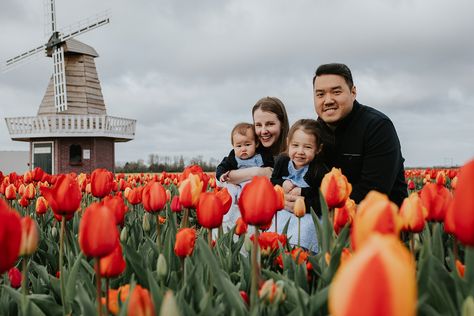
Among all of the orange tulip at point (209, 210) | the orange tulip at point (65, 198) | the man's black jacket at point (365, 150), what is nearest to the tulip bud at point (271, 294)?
the orange tulip at point (209, 210)

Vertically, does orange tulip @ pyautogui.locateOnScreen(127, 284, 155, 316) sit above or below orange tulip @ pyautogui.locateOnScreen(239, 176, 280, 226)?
below

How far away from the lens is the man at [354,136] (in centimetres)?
327

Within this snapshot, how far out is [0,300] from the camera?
1618mm

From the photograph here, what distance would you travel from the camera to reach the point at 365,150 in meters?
3.39

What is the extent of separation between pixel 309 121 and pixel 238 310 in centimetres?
257

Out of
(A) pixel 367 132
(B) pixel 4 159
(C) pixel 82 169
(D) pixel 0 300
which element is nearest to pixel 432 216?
(D) pixel 0 300

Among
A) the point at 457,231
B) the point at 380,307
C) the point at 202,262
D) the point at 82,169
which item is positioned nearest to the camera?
the point at 380,307

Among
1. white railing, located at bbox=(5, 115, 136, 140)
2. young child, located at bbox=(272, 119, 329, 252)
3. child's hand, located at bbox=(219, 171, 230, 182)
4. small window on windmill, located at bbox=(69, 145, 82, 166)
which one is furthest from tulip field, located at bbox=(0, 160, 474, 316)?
small window on windmill, located at bbox=(69, 145, 82, 166)

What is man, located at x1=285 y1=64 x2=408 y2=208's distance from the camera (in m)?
3.27

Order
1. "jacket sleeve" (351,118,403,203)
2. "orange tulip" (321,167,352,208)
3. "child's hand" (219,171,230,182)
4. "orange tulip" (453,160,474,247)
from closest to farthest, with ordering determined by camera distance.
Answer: "orange tulip" (453,160,474,247) < "orange tulip" (321,167,352,208) < "jacket sleeve" (351,118,403,203) < "child's hand" (219,171,230,182)

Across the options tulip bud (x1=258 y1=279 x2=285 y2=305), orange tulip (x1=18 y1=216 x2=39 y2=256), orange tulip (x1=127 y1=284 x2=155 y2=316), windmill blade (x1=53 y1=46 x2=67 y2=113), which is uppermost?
windmill blade (x1=53 y1=46 x2=67 y2=113)

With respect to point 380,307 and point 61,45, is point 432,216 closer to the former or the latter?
point 380,307

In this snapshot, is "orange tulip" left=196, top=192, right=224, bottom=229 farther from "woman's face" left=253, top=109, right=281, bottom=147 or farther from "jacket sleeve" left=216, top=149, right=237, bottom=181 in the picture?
"jacket sleeve" left=216, top=149, right=237, bottom=181

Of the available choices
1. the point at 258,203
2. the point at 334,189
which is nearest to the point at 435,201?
the point at 334,189
